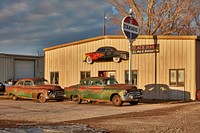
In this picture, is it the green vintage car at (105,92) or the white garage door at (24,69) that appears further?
the white garage door at (24,69)

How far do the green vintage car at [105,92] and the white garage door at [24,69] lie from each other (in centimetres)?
2525

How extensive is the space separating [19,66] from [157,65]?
26579 mm

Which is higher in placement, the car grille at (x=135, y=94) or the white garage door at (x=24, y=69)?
the white garage door at (x=24, y=69)

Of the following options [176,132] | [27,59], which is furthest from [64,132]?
[27,59]

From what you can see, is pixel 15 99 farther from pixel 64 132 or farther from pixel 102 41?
pixel 64 132

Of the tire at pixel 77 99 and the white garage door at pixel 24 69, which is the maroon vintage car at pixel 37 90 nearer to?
the tire at pixel 77 99

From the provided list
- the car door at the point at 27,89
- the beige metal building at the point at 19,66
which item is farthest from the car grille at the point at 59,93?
the beige metal building at the point at 19,66

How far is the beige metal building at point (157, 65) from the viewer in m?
22.5

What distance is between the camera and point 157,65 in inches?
945

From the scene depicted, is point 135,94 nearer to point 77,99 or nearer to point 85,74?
point 77,99

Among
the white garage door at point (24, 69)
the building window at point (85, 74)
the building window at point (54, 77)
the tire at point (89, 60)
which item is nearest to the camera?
the tire at point (89, 60)

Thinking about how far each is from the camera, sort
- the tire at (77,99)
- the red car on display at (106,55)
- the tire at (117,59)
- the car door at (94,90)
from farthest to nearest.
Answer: the tire at (117,59) < the red car on display at (106,55) < the tire at (77,99) < the car door at (94,90)

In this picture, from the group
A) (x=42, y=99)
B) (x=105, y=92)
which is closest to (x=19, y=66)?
(x=42, y=99)

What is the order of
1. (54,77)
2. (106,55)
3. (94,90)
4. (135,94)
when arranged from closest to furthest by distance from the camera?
(135,94), (94,90), (106,55), (54,77)
